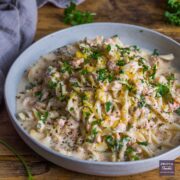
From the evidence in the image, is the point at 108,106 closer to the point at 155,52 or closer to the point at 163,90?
the point at 163,90

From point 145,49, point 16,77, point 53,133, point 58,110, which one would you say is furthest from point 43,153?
point 145,49

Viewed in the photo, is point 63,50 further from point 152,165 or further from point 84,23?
point 152,165

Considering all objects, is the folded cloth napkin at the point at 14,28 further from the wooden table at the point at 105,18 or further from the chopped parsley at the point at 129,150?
the chopped parsley at the point at 129,150

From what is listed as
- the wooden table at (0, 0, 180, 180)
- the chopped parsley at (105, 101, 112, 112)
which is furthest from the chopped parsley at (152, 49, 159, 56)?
the chopped parsley at (105, 101, 112, 112)

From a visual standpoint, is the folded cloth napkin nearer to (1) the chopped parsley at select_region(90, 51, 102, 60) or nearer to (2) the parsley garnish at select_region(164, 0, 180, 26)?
(1) the chopped parsley at select_region(90, 51, 102, 60)

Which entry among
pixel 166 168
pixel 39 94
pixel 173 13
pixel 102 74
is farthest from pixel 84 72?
pixel 173 13
